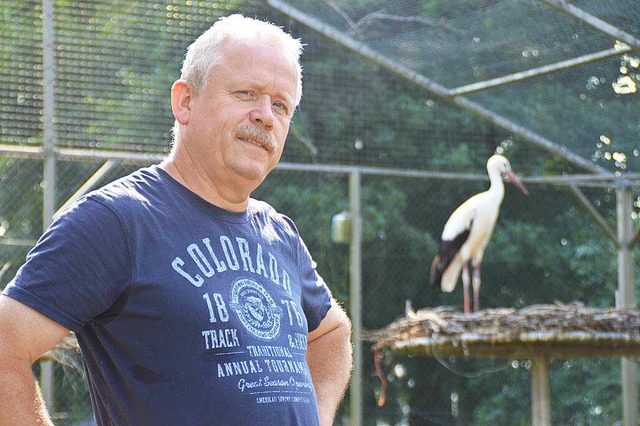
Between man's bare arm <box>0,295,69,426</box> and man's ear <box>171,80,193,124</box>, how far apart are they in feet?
1.40

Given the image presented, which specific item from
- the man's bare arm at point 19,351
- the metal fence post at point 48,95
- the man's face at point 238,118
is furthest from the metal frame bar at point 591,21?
the man's bare arm at point 19,351

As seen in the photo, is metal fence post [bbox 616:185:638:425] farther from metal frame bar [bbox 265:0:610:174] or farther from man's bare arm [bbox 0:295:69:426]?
man's bare arm [bbox 0:295:69:426]

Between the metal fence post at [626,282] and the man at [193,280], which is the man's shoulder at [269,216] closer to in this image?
the man at [193,280]

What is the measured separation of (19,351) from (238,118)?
0.46 meters

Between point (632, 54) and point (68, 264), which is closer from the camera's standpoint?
point (68, 264)

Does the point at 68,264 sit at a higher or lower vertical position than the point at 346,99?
lower

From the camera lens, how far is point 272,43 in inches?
59.7

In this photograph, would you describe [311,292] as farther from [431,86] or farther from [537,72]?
[431,86]

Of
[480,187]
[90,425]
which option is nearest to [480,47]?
[480,187]

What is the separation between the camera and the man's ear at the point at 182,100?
1.53m

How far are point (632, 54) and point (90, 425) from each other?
318 cm

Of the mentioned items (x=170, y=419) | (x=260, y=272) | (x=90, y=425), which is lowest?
(x=90, y=425)

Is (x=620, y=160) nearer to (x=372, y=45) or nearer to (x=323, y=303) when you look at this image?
(x=372, y=45)

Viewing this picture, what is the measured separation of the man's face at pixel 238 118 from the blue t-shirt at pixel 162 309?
77 millimetres
